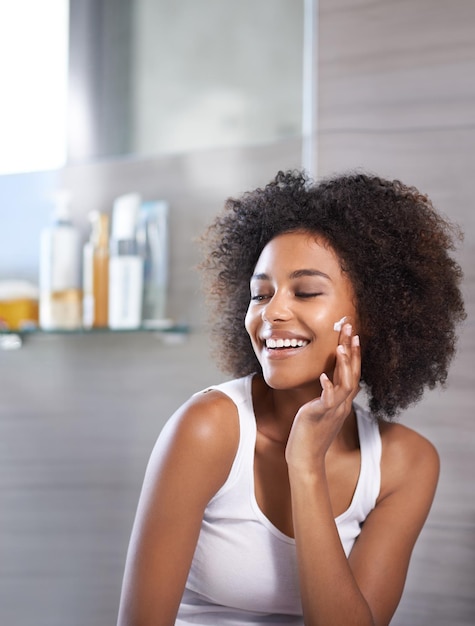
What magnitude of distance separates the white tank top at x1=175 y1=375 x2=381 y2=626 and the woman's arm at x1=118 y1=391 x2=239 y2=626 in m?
0.03

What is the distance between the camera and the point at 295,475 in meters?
0.88

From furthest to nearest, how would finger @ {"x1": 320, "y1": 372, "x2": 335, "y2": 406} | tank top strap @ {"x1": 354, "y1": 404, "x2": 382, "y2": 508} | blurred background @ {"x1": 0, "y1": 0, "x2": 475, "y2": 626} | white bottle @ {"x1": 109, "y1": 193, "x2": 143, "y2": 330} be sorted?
white bottle @ {"x1": 109, "y1": 193, "x2": 143, "y2": 330}
blurred background @ {"x1": 0, "y1": 0, "x2": 475, "y2": 626}
tank top strap @ {"x1": 354, "y1": 404, "x2": 382, "y2": 508}
finger @ {"x1": 320, "y1": 372, "x2": 335, "y2": 406}

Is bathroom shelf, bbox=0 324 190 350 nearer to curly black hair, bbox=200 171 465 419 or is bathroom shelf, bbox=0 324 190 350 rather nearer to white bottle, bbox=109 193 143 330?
white bottle, bbox=109 193 143 330

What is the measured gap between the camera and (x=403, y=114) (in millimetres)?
1206

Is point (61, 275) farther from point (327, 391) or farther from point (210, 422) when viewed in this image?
point (327, 391)

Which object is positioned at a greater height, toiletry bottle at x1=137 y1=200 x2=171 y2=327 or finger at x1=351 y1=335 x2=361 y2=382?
toiletry bottle at x1=137 y1=200 x2=171 y2=327

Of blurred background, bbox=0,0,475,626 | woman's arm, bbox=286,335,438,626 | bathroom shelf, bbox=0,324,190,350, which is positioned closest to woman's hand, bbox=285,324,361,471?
woman's arm, bbox=286,335,438,626

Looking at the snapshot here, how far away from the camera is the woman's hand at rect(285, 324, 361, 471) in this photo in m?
0.86

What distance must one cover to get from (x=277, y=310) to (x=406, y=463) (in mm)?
294

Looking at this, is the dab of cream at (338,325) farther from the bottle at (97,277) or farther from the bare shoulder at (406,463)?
the bottle at (97,277)

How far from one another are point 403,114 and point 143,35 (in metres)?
0.51

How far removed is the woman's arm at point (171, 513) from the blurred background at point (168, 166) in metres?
0.41

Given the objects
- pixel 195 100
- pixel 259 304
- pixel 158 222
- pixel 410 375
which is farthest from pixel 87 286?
pixel 410 375

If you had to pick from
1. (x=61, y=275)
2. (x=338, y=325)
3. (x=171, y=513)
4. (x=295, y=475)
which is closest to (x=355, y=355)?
(x=338, y=325)
